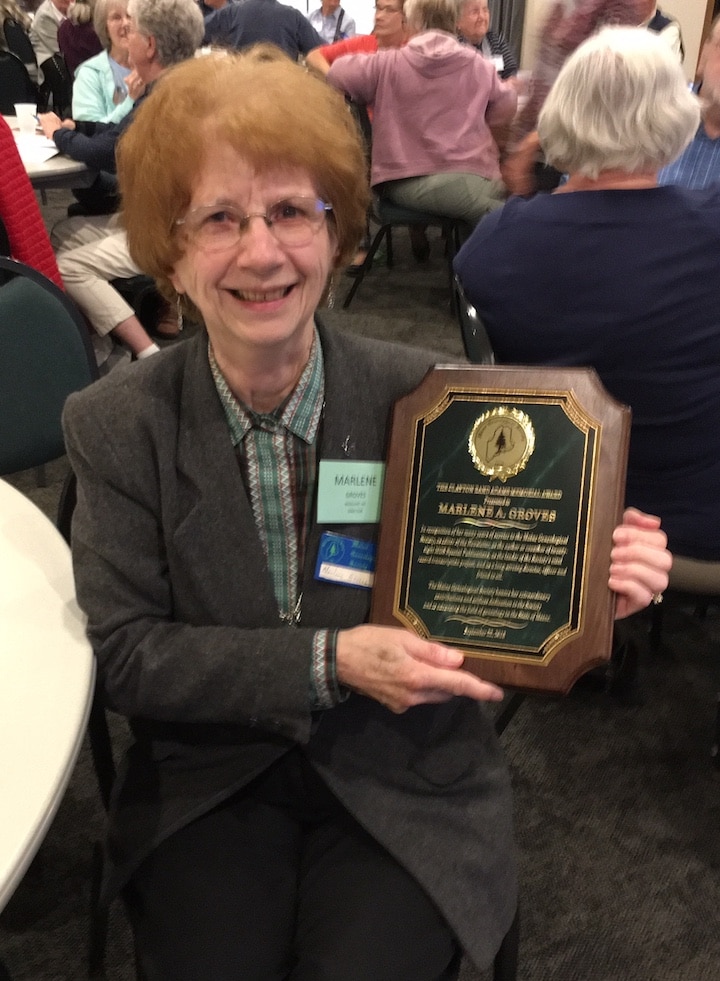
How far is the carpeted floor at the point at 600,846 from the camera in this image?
1.51 metres

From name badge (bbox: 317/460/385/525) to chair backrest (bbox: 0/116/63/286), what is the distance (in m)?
1.88

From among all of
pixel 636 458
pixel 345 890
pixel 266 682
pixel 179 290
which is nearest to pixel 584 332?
pixel 636 458

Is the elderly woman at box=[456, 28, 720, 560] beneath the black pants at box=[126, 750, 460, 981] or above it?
above

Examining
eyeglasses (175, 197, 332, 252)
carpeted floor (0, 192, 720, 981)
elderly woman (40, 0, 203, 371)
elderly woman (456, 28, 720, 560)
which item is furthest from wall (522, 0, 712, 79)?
eyeglasses (175, 197, 332, 252)

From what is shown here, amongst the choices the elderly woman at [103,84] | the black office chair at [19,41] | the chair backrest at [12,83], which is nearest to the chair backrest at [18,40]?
the black office chair at [19,41]

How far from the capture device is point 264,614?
105 centimetres

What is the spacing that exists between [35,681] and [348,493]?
0.44m

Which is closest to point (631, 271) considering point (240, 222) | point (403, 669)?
point (240, 222)

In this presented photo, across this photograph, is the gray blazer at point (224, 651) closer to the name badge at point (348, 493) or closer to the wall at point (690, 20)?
the name badge at point (348, 493)

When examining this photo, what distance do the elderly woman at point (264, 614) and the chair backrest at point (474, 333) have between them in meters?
0.50

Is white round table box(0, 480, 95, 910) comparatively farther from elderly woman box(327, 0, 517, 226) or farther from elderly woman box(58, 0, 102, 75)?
elderly woman box(58, 0, 102, 75)

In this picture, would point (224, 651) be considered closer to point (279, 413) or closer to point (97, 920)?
point (279, 413)

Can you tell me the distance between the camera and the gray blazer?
3.20 ft

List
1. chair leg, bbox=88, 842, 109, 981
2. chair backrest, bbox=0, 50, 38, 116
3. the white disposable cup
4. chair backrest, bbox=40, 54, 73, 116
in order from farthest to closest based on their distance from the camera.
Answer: chair backrest, bbox=40, 54, 73, 116
chair backrest, bbox=0, 50, 38, 116
the white disposable cup
chair leg, bbox=88, 842, 109, 981
